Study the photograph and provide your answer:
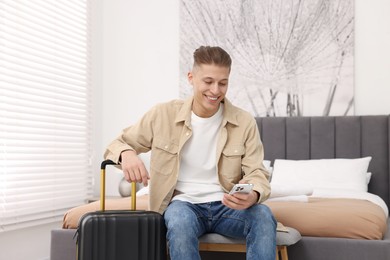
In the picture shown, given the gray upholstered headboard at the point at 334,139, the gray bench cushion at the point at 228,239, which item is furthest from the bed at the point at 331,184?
the gray bench cushion at the point at 228,239

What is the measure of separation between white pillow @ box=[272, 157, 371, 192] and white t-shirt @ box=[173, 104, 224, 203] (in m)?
1.63

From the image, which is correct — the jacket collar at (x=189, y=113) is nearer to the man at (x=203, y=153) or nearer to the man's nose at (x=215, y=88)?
the man at (x=203, y=153)

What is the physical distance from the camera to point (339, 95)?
4.21 metres

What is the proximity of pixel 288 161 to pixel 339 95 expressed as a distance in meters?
0.69

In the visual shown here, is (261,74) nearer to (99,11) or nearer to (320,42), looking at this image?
(320,42)

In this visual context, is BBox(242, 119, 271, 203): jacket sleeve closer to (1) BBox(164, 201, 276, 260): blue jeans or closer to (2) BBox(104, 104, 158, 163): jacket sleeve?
(1) BBox(164, 201, 276, 260): blue jeans

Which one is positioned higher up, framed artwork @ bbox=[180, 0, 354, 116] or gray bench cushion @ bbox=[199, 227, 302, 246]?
framed artwork @ bbox=[180, 0, 354, 116]

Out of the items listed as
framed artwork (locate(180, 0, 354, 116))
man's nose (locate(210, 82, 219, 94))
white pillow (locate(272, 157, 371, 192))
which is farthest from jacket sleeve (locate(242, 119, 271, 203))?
framed artwork (locate(180, 0, 354, 116))

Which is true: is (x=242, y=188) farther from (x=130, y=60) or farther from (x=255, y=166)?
(x=130, y=60)

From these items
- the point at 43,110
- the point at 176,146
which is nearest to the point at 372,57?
the point at 176,146

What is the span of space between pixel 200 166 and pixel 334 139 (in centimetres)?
215

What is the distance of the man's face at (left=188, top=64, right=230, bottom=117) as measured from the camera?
2230 millimetres

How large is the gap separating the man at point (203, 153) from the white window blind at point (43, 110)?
5.06 feet

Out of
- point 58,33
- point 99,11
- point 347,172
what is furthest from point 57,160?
point 347,172
